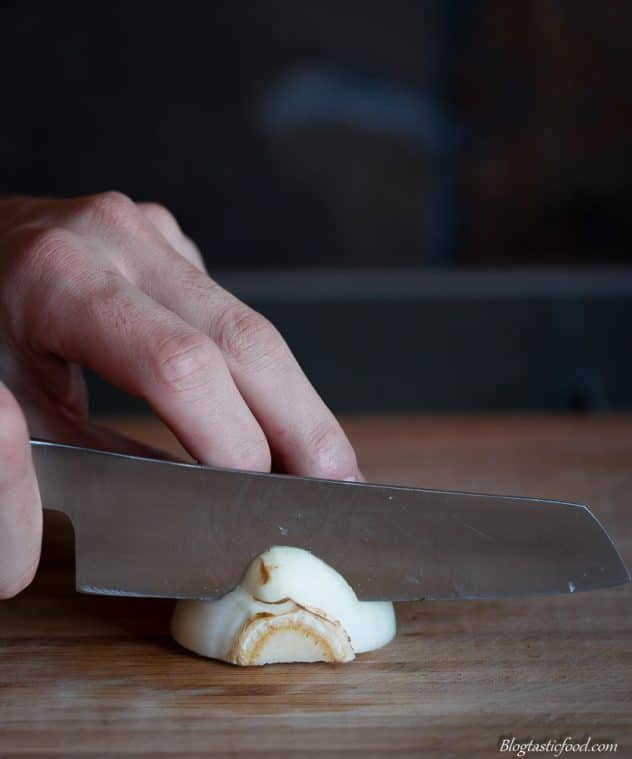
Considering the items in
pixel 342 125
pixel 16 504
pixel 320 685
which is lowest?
pixel 320 685

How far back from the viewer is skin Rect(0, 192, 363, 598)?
0.81m

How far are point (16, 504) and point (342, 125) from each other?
2077 mm

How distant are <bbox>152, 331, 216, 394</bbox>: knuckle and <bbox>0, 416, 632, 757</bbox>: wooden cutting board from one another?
0.78ft

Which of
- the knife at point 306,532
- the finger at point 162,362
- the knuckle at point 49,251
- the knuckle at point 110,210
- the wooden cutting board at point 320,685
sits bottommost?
the wooden cutting board at point 320,685

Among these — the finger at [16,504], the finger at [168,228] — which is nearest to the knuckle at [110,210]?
the finger at [168,228]

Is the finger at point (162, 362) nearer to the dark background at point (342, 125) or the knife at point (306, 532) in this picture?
the knife at point (306, 532)

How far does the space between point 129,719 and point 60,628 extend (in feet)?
0.60

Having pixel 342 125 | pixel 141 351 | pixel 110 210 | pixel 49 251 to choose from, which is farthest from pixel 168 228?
pixel 342 125

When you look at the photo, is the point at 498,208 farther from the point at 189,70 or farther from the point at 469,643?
the point at 469,643

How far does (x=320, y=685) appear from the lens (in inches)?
32.8

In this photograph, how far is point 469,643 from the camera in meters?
0.91

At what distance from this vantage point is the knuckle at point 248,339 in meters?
0.91

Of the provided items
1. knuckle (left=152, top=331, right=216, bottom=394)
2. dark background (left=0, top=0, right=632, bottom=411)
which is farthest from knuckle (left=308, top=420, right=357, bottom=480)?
dark background (left=0, top=0, right=632, bottom=411)

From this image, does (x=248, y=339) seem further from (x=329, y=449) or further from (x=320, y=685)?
(x=320, y=685)
